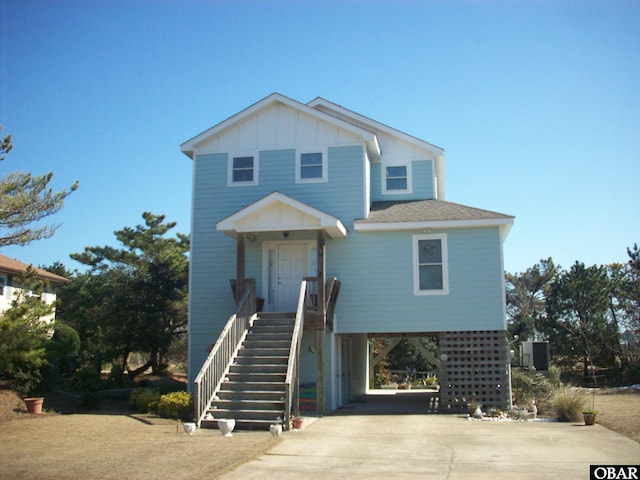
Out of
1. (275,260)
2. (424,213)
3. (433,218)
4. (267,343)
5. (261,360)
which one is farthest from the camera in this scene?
(275,260)

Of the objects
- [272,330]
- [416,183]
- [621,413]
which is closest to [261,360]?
[272,330]

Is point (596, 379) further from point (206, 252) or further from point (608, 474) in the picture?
point (608, 474)

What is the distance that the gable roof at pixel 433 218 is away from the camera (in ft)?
55.4

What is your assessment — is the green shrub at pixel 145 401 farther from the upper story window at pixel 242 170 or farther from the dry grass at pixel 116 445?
the upper story window at pixel 242 170

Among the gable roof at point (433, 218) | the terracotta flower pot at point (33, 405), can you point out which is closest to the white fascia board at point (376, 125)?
the gable roof at point (433, 218)

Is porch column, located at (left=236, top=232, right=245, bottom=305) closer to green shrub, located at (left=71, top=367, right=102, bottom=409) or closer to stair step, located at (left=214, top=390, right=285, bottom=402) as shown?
stair step, located at (left=214, top=390, right=285, bottom=402)

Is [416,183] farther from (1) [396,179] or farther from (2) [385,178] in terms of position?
(2) [385,178]

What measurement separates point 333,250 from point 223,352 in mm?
4907

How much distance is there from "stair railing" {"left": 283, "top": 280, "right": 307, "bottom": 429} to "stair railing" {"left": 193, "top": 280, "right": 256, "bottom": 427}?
139 cm

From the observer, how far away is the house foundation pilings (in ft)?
53.7

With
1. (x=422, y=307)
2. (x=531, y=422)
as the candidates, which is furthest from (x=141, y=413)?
(x=531, y=422)

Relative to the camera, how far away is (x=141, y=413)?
1491 cm

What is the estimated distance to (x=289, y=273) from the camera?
18.0 metres

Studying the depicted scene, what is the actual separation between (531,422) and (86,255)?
23.5 m
